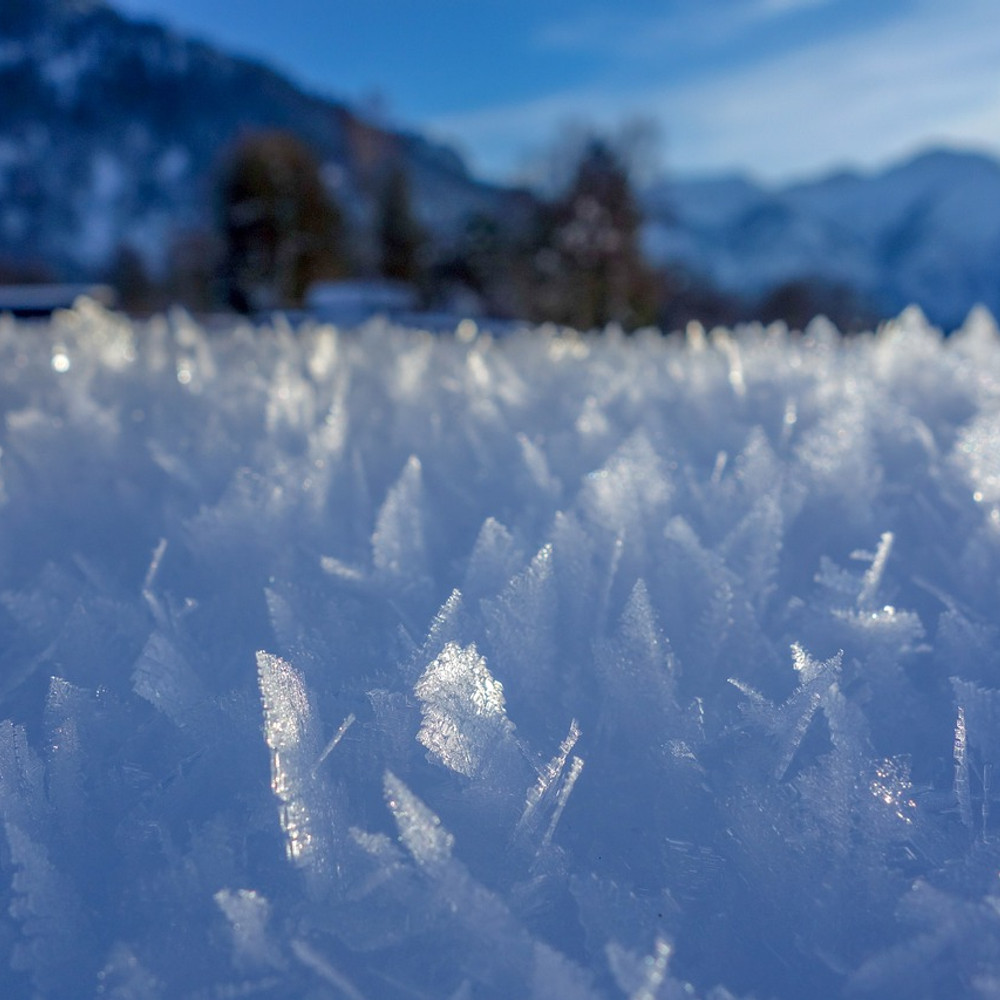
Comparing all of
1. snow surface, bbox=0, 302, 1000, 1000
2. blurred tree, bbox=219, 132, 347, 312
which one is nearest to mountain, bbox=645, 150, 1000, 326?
blurred tree, bbox=219, 132, 347, 312

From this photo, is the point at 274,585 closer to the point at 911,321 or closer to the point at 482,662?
the point at 482,662

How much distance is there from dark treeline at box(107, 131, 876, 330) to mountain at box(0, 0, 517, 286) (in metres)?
45.8

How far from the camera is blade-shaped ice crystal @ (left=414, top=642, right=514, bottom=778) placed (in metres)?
0.49

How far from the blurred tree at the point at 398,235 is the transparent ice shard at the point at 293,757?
30.0m

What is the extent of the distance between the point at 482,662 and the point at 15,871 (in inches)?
12.2

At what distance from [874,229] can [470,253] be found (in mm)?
79022

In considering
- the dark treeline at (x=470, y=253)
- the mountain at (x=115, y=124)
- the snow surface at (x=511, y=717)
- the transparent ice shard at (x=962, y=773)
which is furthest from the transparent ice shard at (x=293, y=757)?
the mountain at (x=115, y=124)

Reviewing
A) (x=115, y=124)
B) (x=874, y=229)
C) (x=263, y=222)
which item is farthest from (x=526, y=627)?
(x=874, y=229)

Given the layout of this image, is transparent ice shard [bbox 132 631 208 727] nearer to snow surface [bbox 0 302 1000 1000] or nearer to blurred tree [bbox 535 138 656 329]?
snow surface [bbox 0 302 1000 1000]

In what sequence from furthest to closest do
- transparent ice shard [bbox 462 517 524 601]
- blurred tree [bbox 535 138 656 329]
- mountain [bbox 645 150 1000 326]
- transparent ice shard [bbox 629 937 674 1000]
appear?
mountain [bbox 645 150 1000 326] → blurred tree [bbox 535 138 656 329] → transparent ice shard [bbox 462 517 524 601] → transparent ice shard [bbox 629 937 674 1000]

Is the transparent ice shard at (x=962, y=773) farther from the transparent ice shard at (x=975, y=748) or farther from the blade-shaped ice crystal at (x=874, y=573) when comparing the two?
the blade-shaped ice crystal at (x=874, y=573)

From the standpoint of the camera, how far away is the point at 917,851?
1.56 feet

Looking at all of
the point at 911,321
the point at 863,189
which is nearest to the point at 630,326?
the point at 911,321

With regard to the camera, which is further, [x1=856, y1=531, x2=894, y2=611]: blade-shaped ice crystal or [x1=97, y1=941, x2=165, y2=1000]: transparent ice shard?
[x1=856, y1=531, x2=894, y2=611]: blade-shaped ice crystal
